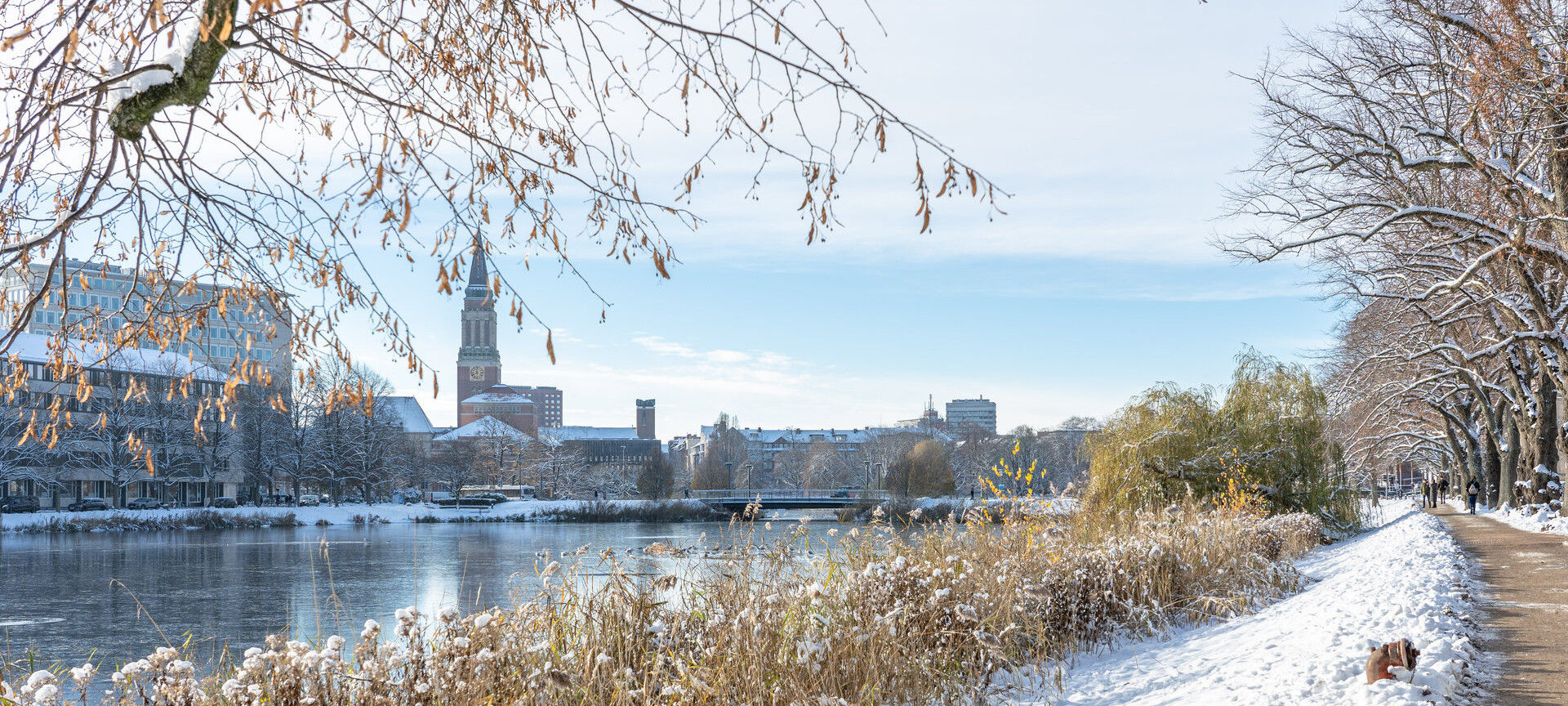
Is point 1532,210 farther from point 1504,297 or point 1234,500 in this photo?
point 1234,500

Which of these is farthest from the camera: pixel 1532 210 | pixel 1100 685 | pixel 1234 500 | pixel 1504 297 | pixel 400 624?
pixel 1504 297

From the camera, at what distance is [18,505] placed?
46469 mm

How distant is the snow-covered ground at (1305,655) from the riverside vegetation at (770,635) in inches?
15.8

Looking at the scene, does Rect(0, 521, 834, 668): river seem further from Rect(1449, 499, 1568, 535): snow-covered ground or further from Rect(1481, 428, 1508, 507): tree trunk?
Rect(1481, 428, 1508, 507): tree trunk

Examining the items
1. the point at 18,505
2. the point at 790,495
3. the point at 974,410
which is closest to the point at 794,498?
the point at 790,495

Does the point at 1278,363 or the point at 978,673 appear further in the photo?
the point at 1278,363

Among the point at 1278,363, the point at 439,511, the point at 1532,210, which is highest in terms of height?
the point at 1532,210

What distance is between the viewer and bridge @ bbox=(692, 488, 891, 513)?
57.7 meters

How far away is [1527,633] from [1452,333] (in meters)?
23.1

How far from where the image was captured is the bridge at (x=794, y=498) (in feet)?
189

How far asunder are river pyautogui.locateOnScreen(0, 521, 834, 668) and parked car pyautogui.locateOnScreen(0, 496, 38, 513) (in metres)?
7.41

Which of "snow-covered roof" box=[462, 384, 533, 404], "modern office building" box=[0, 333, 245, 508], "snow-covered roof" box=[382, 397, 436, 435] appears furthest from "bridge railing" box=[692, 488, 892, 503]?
"snow-covered roof" box=[462, 384, 533, 404]

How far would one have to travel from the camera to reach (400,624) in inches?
183

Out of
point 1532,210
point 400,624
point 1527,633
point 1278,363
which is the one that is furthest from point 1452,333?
point 400,624
